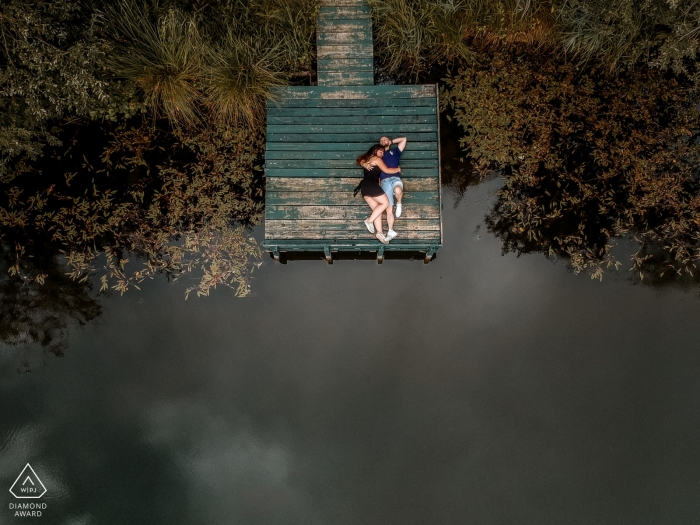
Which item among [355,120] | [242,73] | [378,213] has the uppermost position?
[242,73]

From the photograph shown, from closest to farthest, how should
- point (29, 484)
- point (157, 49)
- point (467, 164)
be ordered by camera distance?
1. point (157, 49)
2. point (29, 484)
3. point (467, 164)

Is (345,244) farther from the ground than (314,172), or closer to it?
closer to it

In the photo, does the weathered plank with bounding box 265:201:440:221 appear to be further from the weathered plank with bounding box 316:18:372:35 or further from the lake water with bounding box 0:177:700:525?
the weathered plank with bounding box 316:18:372:35

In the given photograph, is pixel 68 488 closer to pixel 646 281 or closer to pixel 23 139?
pixel 23 139

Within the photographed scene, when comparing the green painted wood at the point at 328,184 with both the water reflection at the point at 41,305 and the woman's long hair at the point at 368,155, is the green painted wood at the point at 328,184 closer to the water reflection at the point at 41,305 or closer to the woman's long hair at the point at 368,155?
the woman's long hair at the point at 368,155

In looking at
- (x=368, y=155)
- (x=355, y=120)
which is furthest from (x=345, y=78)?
(x=368, y=155)

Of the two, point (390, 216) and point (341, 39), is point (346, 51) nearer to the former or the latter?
point (341, 39)
